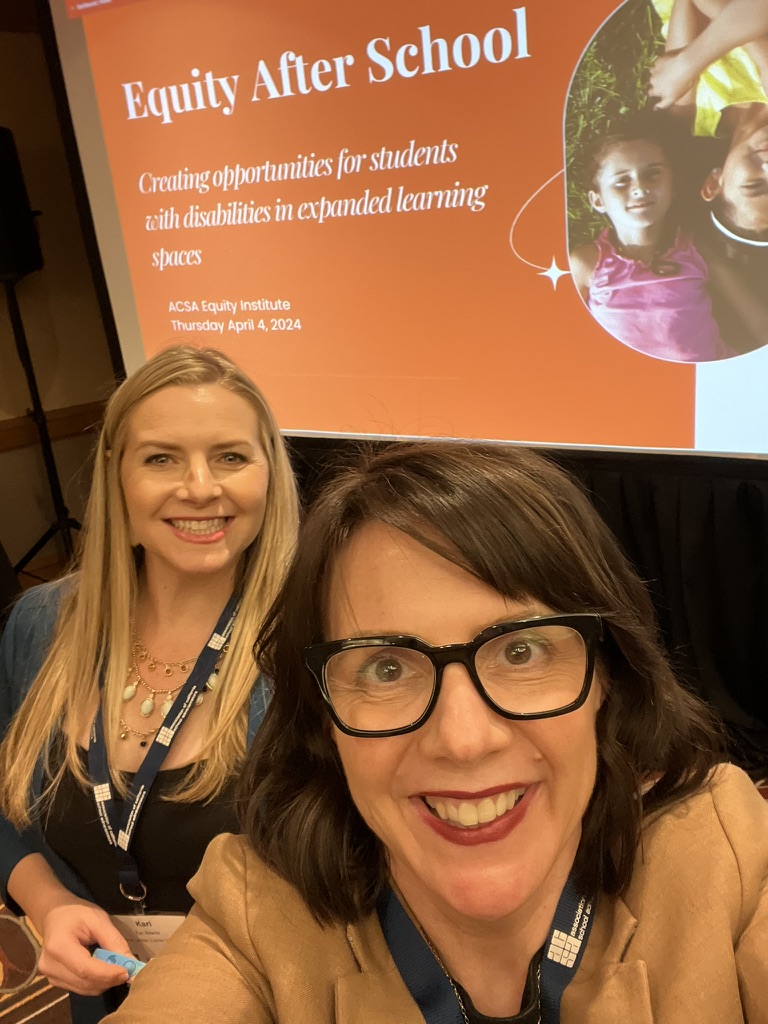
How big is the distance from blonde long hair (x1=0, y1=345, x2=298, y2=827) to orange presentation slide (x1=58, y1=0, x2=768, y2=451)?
136 centimetres

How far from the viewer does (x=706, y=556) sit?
2.73 meters

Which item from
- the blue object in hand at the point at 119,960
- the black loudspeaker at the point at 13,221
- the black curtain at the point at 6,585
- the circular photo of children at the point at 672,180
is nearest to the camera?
the blue object in hand at the point at 119,960

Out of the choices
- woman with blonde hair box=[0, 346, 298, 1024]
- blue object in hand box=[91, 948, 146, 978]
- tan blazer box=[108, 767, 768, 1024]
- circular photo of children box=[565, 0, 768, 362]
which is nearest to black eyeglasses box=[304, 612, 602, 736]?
tan blazer box=[108, 767, 768, 1024]

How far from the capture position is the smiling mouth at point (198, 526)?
4.97 feet

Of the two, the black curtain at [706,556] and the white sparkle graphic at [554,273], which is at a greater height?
the white sparkle graphic at [554,273]

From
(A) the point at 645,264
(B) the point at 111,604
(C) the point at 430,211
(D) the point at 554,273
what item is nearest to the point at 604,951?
(B) the point at 111,604

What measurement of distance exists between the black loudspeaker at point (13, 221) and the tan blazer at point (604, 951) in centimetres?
396

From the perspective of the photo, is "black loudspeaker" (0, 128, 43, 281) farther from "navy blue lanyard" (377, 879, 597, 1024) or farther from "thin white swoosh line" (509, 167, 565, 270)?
"navy blue lanyard" (377, 879, 597, 1024)

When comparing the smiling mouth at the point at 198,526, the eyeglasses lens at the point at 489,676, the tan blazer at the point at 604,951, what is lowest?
the tan blazer at the point at 604,951

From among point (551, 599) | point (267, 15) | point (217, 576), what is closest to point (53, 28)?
point (267, 15)

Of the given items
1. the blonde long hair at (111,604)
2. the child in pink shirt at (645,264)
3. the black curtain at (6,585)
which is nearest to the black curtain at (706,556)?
the child in pink shirt at (645,264)

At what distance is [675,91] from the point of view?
2.23 metres

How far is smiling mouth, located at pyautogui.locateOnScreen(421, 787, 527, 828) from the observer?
31.4 inches

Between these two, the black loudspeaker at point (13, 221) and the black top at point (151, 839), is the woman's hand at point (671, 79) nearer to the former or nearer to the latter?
the black top at point (151, 839)
